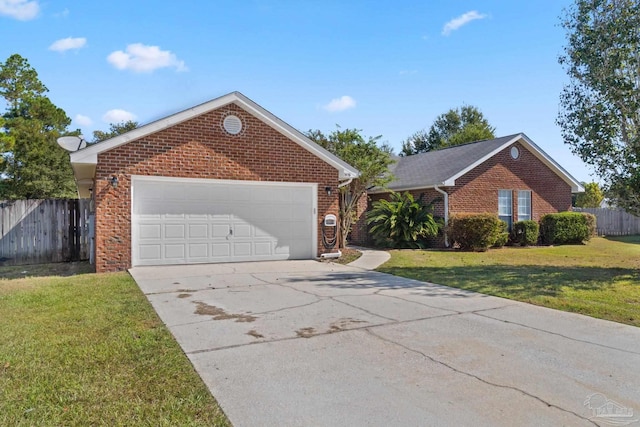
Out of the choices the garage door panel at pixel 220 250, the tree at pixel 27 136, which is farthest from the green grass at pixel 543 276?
the tree at pixel 27 136

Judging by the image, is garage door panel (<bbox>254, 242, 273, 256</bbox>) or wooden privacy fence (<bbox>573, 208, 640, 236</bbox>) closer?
garage door panel (<bbox>254, 242, 273, 256</bbox>)

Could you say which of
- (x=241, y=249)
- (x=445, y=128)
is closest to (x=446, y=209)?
(x=241, y=249)

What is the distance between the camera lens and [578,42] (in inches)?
402

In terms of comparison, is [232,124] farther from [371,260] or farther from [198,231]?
[371,260]

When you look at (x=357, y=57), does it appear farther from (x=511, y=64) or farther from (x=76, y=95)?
Result: (x=76, y=95)

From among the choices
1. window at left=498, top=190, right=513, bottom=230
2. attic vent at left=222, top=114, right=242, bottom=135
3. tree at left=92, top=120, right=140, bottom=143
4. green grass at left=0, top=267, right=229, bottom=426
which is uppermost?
tree at left=92, top=120, right=140, bottom=143

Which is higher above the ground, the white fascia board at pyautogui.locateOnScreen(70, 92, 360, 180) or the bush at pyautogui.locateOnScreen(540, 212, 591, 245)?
the white fascia board at pyautogui.locateOnScreen(70, 92, 360, 180)

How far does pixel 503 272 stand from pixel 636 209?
3517mm

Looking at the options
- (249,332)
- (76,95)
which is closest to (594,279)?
(249,332)

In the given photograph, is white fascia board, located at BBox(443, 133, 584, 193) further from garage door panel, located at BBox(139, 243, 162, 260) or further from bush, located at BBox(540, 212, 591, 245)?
garage door panel, located at BBox(139, 243, 162, 260)

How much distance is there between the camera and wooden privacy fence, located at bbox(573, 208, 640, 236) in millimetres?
25750

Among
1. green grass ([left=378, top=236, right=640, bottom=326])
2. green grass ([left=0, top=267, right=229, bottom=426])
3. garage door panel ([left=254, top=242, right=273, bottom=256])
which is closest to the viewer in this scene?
green grass ([left=0, top=267, right=229, bottom=426])

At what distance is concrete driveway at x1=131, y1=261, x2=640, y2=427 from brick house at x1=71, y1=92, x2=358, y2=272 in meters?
3.48

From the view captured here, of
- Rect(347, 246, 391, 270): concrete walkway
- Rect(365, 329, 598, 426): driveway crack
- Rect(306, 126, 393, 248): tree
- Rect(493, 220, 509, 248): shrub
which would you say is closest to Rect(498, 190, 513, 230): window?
Rect(493, 220, 509, 248): shrub
